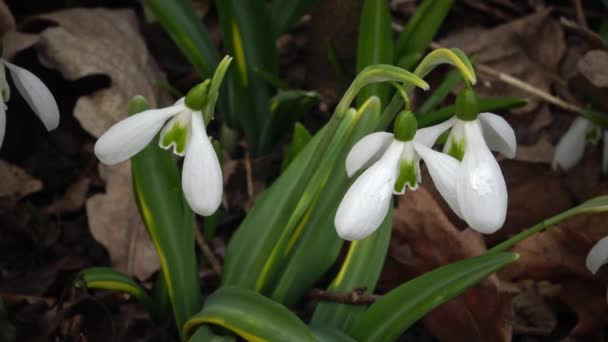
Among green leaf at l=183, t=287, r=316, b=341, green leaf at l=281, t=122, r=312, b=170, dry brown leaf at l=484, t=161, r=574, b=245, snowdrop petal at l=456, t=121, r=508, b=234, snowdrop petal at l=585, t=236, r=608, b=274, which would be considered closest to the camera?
snowdrop petal at l=456, t=121, r=508, b=234

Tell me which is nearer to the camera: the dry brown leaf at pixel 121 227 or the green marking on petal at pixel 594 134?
the dry brown leaf at pixel 121 227

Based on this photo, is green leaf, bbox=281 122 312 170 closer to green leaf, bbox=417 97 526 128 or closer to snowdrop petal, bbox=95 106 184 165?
green leaf, bbox=417 97 526 128

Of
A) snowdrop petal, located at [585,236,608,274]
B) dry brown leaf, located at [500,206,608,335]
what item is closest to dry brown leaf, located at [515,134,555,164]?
dry brown leaf, located at [500,206,608,335]

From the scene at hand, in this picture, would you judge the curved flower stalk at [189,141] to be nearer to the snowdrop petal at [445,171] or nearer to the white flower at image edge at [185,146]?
the white flower at image edge at [185,146]

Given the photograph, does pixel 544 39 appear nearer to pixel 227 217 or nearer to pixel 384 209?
pixel 227 217

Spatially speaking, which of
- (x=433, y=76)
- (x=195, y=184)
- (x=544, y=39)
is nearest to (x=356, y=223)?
(x=195, y=184)

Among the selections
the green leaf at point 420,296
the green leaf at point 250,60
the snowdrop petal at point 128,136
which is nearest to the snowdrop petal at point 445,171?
the green leaf at point 420,296
